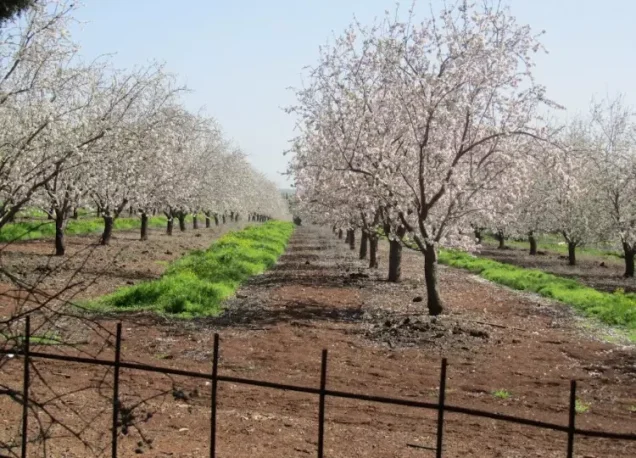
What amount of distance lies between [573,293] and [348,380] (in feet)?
52.9

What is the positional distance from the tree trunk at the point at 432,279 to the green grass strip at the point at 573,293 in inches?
191

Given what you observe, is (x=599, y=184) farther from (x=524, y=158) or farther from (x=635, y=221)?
(x=524, y=158)

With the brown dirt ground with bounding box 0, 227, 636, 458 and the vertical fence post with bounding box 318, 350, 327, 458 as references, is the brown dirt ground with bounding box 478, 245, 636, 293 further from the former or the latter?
the vertical fence post with bounding box 318, 350, 327, 458

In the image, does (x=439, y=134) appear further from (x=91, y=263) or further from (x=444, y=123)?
(x=91, y=263)

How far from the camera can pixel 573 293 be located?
24.7 m

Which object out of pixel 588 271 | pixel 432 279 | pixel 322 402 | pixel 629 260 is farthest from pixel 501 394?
pixel 588 271

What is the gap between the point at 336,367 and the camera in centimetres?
1221

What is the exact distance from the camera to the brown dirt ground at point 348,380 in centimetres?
792

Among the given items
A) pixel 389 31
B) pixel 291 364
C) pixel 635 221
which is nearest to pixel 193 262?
pixel 389 31

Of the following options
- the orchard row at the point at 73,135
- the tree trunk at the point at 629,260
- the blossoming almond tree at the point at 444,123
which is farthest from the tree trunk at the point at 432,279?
the tree trunk at the point at 629,260

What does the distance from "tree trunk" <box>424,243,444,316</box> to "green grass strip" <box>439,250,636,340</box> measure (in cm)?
485

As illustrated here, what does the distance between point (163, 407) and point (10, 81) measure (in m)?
12.6

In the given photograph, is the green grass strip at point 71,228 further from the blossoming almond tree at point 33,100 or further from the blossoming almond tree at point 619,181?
the blossoming almond tree at point 619,181

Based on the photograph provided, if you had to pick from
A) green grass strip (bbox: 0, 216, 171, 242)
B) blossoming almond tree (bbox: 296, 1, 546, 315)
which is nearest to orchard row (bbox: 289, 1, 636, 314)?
blossoming almond tree (bbox: 296, 1, 546, 315)
